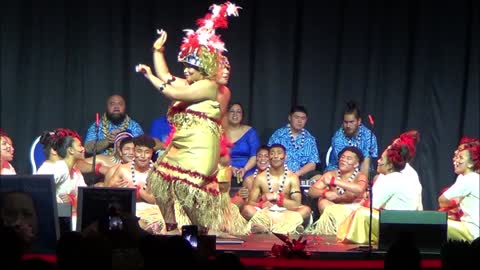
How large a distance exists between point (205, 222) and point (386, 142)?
427 cm

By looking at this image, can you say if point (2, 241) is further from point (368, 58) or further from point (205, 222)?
point (368, 58)

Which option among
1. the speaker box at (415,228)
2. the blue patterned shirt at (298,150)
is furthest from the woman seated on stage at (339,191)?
the speaker box at (415,228)

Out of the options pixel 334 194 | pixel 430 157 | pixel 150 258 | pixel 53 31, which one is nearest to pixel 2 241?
pixel 150 258

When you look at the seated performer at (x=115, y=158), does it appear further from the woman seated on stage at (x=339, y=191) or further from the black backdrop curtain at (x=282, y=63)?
the woman seated on stage at (x=339, y=191)

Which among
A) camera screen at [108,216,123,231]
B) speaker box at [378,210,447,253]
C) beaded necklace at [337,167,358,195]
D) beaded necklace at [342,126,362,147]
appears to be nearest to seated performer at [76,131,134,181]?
Result: beaded necklace at [337,167,358,195]

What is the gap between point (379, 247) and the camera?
789cm

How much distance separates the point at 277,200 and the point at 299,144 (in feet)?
3.38

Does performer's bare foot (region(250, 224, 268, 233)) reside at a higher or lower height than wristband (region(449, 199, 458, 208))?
lower

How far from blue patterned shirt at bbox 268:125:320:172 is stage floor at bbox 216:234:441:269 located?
1383 millimetres

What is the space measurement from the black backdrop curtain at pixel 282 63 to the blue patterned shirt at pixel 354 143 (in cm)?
106

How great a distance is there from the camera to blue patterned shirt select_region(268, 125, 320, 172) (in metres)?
11.6

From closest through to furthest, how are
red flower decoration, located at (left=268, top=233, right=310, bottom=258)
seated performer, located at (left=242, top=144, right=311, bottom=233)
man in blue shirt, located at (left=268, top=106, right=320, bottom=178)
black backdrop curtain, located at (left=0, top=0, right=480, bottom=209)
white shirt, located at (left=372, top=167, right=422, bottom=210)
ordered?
red flower decoration, located at (left=268, top=233, right=310, bottom=258) → white shirt, located at (left=372, top=167, right=422, bottom=210) → seated performer, located at (left=242, top=144, right=311, bottom=233) → man in blue shirt, located at (left=268, top=106, right=320, bottom=178) → black backdrop curtain, located at (left=0, top=0, right=480, bottom=209)

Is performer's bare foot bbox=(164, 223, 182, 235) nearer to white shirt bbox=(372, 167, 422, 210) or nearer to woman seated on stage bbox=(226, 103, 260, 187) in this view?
white shirt bbox=(372, 167, 422, 210)

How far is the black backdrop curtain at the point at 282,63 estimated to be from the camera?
12367 millimetres
